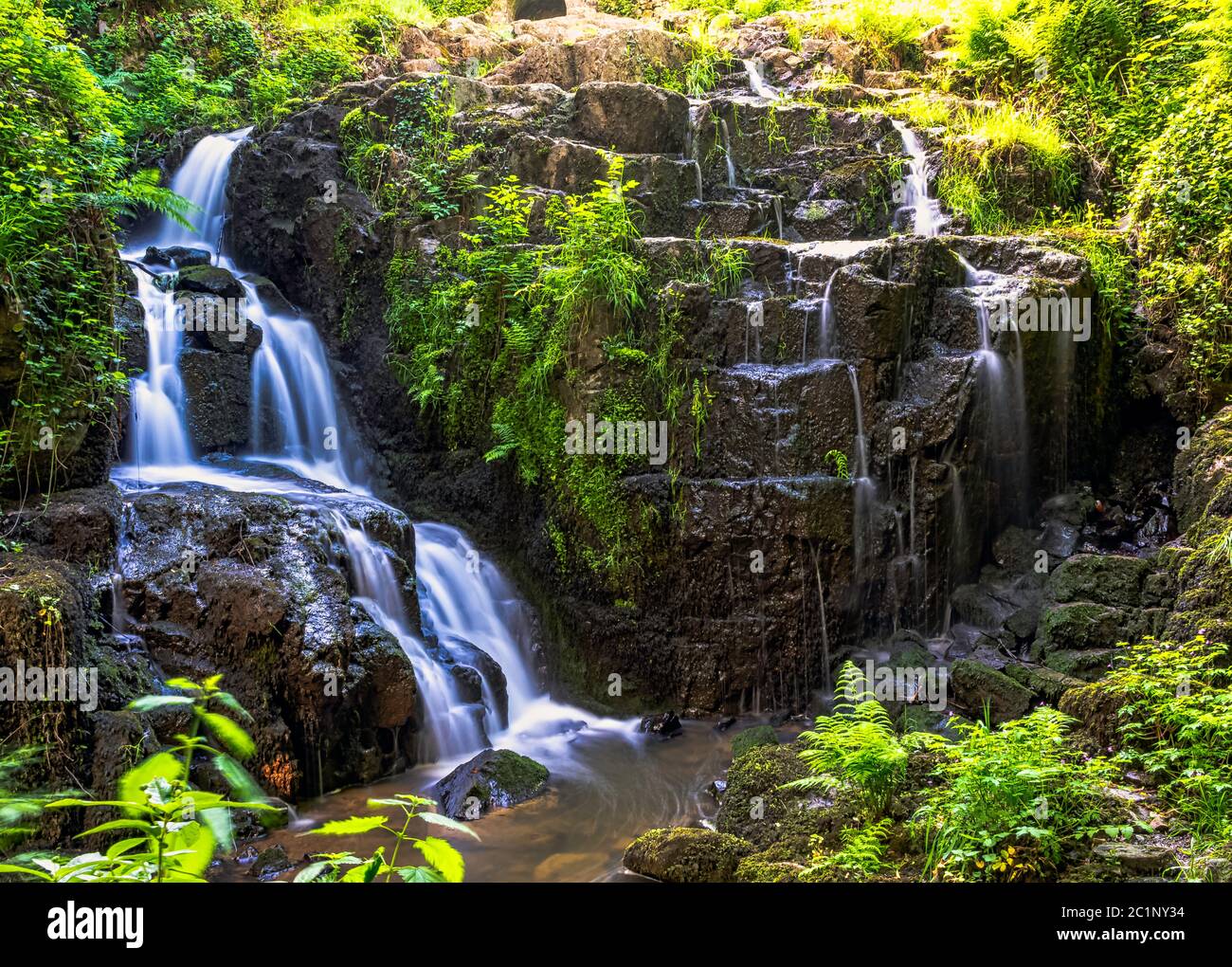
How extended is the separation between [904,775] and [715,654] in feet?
11.3

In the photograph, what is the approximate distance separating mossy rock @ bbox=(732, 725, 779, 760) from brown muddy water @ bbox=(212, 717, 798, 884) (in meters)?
0.26

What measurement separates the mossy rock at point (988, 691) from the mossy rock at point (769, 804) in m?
1.68

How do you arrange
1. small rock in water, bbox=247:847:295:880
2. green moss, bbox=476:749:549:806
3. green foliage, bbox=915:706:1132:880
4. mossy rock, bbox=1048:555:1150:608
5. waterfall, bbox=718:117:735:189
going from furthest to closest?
waterfall, bbox=718:117:735:189 → mossy rock, bbox=1048:555:1150:608 → green moss, bbox=476:749:549:806 → small rock in water, bbox=247:847:295:880 → green foliage, bbox=915:706:1132:880

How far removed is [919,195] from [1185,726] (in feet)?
30.3

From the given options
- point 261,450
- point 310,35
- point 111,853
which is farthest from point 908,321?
point 310,35

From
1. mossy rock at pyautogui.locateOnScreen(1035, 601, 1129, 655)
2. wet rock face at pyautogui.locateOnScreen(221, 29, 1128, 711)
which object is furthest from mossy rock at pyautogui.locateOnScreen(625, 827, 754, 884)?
mossy rock at pyautogui.locateOnScreen(1035, 601, 1129, 655)

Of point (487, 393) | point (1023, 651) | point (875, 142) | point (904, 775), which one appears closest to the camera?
point (904, 775)

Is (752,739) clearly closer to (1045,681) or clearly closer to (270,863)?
(1045,681)

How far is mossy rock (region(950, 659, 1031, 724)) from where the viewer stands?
6.68 m

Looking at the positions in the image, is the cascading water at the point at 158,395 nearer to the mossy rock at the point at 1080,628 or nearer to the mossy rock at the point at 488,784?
the mossy rock at the point at 488,784

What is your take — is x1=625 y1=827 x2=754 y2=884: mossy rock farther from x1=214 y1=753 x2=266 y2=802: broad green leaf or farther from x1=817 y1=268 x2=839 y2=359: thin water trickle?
x1=817 y1=268 x2=839 y2=359: thin water trickle

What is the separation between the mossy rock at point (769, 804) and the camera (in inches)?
200

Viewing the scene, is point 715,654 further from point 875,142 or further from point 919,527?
point 875,142

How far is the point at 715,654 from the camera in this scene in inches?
331
